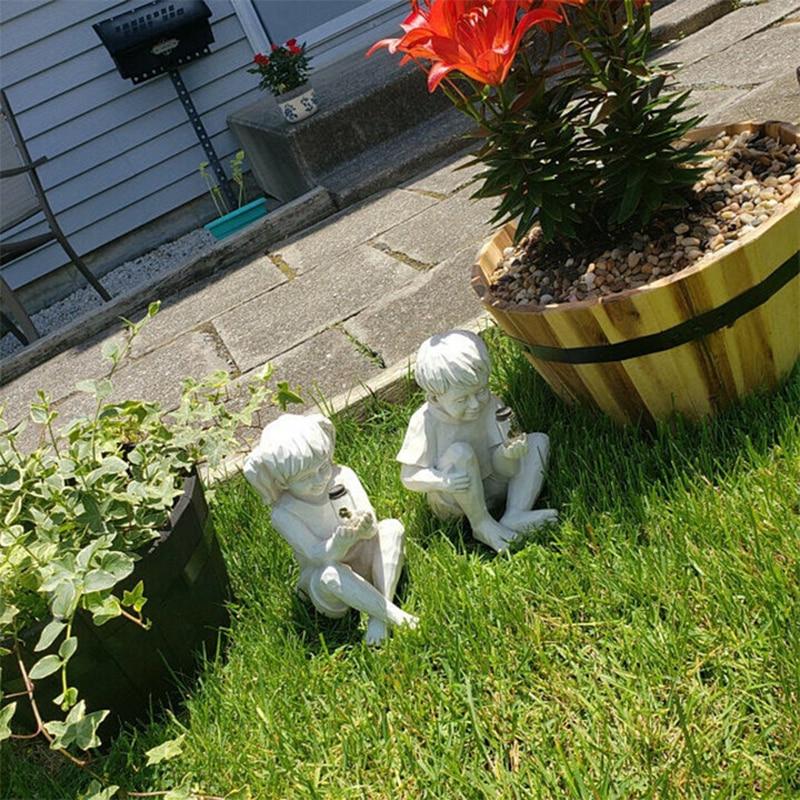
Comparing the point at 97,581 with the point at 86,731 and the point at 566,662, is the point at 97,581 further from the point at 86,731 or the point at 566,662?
the point at 566,662

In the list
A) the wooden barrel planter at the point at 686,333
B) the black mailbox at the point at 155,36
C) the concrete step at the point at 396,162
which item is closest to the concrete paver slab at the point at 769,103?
the concrete step at the point at 396,162

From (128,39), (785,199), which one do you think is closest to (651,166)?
(785,199)

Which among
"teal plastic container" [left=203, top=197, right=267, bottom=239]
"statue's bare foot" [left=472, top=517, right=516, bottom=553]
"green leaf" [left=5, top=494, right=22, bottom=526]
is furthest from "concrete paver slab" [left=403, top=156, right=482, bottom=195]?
"green leaf" [left=5, top=494, right=22, bottom=526]

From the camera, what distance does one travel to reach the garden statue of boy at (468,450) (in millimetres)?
1911

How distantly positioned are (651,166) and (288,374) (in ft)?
5.07

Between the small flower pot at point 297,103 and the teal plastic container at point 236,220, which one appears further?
the teal plastic container at point 236,220

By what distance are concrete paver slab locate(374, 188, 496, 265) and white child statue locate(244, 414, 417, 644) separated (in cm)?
182

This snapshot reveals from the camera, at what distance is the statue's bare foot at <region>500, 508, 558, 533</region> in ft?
6.67

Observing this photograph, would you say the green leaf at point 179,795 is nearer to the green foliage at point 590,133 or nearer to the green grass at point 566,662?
the green grass at point 566,662

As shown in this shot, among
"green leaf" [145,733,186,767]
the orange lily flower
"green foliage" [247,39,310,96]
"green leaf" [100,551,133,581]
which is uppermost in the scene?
"green foliage" [247,39,310,96]

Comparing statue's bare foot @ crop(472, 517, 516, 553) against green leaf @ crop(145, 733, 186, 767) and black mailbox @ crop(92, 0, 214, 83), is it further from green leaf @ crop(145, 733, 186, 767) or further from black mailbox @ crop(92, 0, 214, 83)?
black mailbox @ crop(92, 0, 214, 83)

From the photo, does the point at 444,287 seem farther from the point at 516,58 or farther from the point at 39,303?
the point at 39,303

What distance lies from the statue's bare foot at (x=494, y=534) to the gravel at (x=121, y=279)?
421 cm

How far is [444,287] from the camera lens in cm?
330
